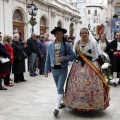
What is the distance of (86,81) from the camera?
15.9 ft

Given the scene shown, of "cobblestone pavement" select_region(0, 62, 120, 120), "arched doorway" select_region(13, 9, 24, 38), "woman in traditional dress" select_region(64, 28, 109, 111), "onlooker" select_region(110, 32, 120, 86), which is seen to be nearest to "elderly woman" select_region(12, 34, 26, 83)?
"cobblestone pavement" select_region(0, 62, 120, 120)

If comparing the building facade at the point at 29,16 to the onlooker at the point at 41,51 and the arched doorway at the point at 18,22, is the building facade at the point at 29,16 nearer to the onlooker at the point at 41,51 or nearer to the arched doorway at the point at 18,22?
the arched doorway at the point at 18,22

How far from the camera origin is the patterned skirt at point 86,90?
4.86 meters

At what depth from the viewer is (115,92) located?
7258 millimetres

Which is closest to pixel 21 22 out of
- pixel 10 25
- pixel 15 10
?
pixel 15 10

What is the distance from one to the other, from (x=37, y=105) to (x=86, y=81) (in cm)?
156

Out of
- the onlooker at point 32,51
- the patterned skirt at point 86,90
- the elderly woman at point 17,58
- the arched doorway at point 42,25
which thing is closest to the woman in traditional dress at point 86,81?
the patterned skirt at point 86,90

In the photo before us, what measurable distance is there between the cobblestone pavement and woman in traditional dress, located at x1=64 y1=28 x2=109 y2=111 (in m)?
0.25

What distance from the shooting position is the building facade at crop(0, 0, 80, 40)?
62.7ft

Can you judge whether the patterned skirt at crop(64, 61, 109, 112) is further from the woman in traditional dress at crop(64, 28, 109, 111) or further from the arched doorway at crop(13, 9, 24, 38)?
the arched doorway at crop(13, 9, 24, 38)

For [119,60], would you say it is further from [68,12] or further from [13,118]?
[68,12]

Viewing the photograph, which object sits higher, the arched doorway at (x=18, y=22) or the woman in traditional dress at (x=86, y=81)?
the arched doorway at (x=18, y=22)

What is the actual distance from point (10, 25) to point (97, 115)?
51.4 ft

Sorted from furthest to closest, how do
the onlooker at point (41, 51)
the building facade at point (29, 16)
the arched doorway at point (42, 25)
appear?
1. the arched doorway at point (42, 25)
2. the building facade at point (29, 16)
3. the onlooker at point (41, 51)
